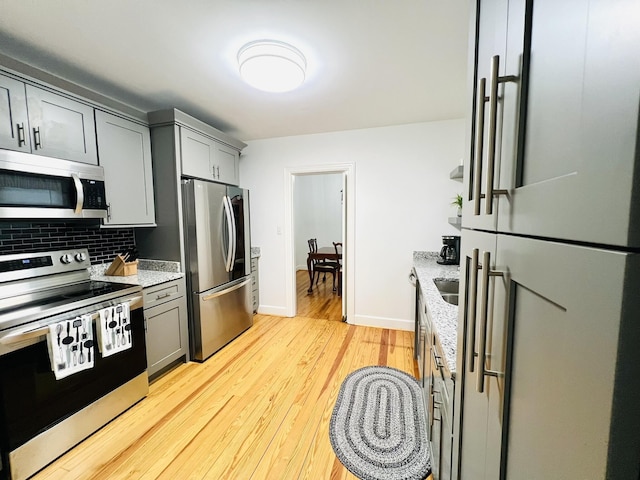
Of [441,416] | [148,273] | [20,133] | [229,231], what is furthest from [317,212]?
[441,416]

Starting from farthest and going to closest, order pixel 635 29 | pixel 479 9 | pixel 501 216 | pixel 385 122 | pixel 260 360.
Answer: pixel 385 122
pixel 260 360
pixel 479 9
pixel 501 216
pixel 635 29

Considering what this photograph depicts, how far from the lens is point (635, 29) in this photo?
24 centimetres

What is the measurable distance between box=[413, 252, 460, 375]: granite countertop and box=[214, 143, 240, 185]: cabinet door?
2.33 m

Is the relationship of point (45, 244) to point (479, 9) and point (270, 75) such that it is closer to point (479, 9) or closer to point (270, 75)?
point (270, 75)

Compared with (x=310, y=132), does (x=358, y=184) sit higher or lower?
lower

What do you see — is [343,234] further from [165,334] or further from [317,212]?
[317,212]

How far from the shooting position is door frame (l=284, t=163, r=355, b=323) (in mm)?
3250

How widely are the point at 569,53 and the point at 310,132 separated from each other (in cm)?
315

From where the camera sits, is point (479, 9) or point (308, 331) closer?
point (479, 9)

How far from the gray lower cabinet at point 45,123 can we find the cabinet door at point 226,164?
1060mm

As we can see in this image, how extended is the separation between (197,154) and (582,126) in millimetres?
2827

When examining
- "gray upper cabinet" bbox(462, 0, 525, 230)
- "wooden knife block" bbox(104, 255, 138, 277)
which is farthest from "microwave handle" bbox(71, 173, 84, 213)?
"gray upper cabinet" bbox(462, 0, 525, 230)

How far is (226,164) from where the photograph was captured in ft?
9.96

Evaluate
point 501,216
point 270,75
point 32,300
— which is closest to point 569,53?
point 501,216
